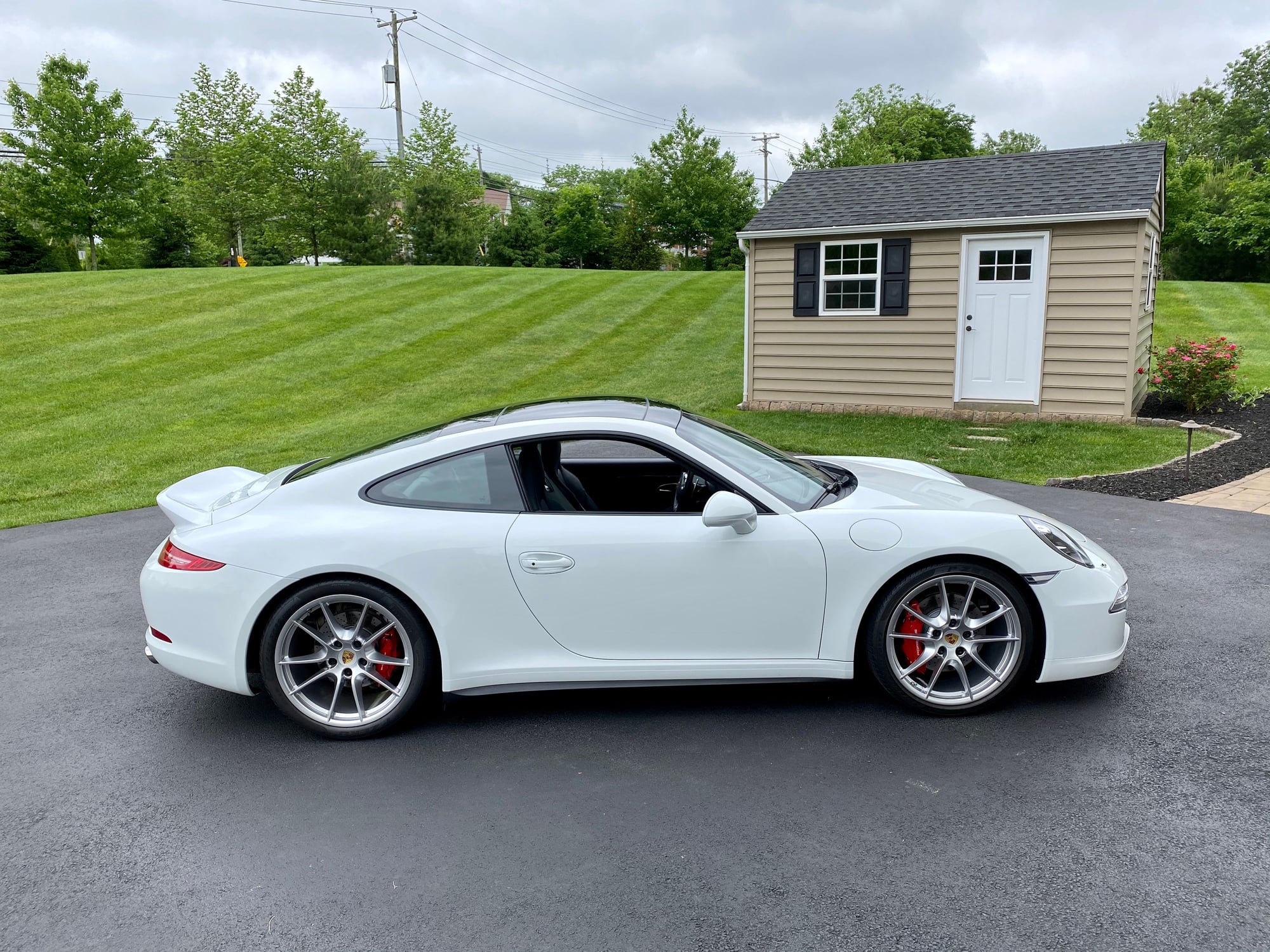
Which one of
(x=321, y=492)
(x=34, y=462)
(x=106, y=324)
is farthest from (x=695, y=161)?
(x=321, y=492)

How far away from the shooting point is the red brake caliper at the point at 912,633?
3889 mm

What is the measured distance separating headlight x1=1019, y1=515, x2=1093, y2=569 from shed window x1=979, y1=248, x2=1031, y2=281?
9983mm

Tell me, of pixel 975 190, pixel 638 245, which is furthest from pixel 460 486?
pixel 638 245

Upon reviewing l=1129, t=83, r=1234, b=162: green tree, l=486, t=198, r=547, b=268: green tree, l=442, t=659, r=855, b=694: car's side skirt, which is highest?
l=1129, t=83, r=1234, b=162: green tree

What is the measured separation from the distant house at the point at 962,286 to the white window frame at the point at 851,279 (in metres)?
0.02

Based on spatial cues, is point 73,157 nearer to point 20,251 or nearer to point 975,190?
point 20,251

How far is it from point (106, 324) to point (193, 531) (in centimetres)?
1739

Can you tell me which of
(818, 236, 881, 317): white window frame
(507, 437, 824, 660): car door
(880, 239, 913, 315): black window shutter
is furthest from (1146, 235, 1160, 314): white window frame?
(507, 437, 824, 660): car door

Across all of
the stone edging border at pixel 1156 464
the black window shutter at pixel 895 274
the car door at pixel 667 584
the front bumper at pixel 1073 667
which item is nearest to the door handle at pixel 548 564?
the car door at pixel 667 584

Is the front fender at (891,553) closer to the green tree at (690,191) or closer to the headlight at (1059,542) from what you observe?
the headlight at (1059,542)

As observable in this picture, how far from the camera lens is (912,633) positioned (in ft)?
12.8

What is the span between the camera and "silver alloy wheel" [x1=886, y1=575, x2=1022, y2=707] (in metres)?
3.86

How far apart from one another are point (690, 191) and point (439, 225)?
15.5 m

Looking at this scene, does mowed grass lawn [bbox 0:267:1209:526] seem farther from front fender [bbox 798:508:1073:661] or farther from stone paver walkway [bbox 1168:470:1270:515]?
front fender [bbox 798:508:1073:661]
